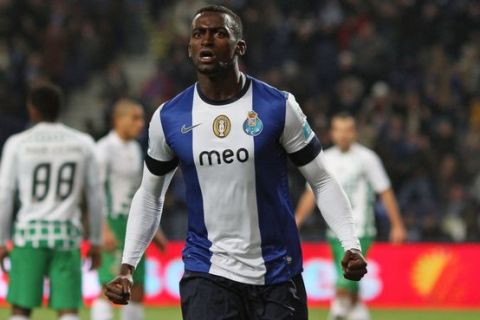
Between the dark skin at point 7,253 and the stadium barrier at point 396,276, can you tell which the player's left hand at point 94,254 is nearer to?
the dark skin at point 7,253

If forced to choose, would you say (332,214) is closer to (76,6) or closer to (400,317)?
(400,317)

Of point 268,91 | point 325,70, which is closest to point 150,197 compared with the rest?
point 268,91

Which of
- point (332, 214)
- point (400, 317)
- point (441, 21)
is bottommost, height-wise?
point (400, 317)

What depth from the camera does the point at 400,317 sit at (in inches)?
516

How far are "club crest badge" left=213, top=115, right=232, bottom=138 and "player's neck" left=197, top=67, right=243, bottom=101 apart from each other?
0.11 meters

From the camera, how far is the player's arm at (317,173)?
5.06m

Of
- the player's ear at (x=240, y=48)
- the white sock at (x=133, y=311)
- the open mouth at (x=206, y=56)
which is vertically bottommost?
the white sock at (x=133, y=311)

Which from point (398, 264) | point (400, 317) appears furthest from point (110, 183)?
point (398, 264)

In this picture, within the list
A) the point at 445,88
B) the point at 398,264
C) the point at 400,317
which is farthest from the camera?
the point at 445,88

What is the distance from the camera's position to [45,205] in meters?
7.72

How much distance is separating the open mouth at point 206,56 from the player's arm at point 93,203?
119 inches

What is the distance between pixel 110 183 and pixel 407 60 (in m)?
9.45

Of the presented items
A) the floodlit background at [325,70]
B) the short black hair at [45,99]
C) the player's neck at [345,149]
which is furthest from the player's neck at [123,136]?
the floodlit background at [325,70]

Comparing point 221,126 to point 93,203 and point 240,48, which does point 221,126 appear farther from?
point 93,203
